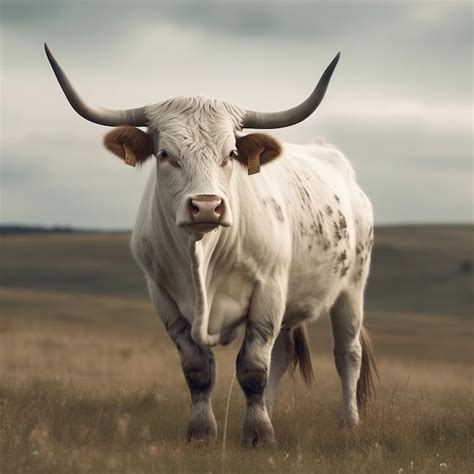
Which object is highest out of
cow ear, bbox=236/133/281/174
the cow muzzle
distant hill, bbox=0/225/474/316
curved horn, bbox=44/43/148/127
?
curved horn, bbox=44/43/148/127

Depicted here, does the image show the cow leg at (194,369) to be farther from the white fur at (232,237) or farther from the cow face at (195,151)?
the cow face at (195,151)

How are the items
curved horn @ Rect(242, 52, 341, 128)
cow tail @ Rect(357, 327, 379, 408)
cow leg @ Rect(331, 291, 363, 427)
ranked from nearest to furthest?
curved horn @ Rect(242, 52, 341, 128) < cow leg @ Rect(331, 291, 363, 427) < cow tail @ Rect(357, 327, 379, 408)

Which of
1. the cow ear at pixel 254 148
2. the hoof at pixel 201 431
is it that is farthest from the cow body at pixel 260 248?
the hoof at pixel 201 431

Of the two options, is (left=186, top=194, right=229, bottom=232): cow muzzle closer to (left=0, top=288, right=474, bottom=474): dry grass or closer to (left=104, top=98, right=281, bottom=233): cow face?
(left=104, top=98, right=281, bottom=233): cow face

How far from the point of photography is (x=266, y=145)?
8234 millimetres

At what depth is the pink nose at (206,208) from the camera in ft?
22.5

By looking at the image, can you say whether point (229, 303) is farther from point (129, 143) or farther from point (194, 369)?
point (129, 143)

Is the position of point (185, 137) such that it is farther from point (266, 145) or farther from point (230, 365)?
point (230, 365)

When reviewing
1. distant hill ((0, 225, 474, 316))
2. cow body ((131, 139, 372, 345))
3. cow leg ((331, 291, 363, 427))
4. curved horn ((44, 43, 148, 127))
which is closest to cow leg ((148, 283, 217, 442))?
cow body ((131, 139, 372, 345))

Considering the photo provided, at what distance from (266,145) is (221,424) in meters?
2.74

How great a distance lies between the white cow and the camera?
293 inches

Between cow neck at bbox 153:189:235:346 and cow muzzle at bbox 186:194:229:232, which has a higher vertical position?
cow muzzle at bbox 186:194:229:232

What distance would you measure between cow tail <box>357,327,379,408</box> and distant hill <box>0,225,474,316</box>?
55968mm

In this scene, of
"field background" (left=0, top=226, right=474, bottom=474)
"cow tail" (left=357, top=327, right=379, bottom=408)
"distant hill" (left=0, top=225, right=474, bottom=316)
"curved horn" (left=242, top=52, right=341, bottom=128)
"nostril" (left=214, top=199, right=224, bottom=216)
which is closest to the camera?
→ "field background" (left=0, top=226, right=474, bottom=474)
